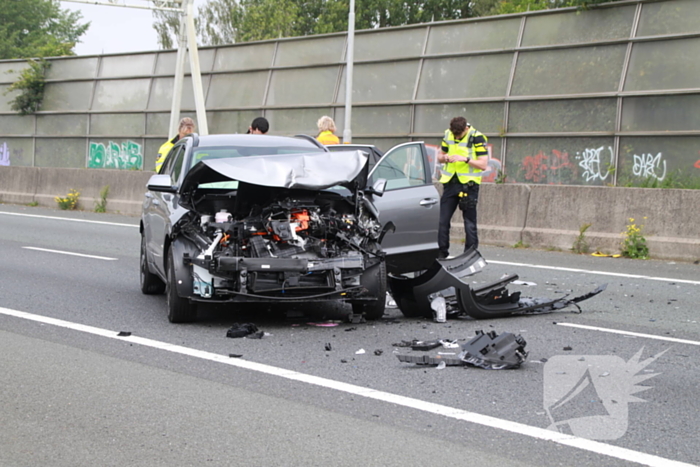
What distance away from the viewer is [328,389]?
581 cm

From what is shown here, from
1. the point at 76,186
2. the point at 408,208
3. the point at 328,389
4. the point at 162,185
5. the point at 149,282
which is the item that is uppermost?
the point at 162,185

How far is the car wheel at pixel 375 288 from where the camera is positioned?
316 inches

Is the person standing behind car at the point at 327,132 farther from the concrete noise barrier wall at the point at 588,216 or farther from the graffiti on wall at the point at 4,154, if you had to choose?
the graffiti on wall at the point at 4,154

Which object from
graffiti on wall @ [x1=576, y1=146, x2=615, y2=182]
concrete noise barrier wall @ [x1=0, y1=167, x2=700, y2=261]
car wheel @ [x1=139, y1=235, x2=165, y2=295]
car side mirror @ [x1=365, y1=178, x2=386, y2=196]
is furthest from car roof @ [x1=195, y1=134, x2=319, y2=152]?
graffiti on wall @ [x1=576, y1=146, x2=615, y2=182]

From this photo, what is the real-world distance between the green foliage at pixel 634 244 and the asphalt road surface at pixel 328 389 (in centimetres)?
439

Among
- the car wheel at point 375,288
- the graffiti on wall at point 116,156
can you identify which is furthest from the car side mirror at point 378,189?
the graffiti on wall at point 116,156

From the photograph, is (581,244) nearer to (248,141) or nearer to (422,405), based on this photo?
(248,141)

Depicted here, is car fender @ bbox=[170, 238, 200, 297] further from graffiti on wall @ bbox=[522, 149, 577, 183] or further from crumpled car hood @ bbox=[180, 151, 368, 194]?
graffiti on wall @ bbox=[522, 149, 577, 183]

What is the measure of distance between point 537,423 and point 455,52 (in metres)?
18.7

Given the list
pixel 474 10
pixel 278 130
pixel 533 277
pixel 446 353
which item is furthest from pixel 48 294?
pixel 474 10

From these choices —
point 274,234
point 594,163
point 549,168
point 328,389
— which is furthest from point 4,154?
point 328,389

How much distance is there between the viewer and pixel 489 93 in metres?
22.0

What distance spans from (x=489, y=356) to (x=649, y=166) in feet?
44.1

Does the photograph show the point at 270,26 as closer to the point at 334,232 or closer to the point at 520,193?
the point at 520,193
